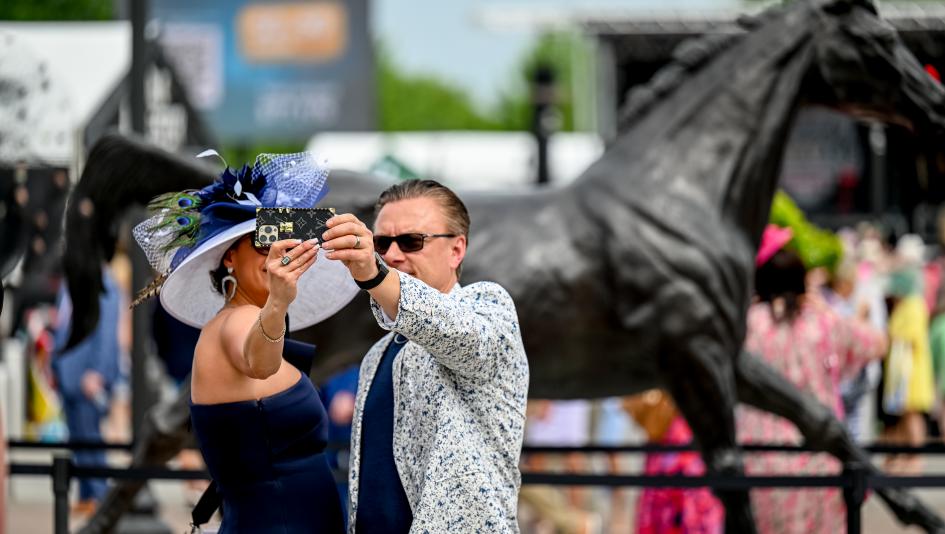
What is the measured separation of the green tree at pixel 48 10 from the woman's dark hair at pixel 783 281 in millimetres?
28674

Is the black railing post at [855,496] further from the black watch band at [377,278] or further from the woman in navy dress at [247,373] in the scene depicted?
the black watch band at [377,278]

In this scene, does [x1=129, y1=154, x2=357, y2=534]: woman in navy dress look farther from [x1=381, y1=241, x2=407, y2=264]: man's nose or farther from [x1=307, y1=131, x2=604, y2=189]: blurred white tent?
[x1=307, y1=131, x2=604, y2=189]: blurred white tent

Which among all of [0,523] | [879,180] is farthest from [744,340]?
[879,180]

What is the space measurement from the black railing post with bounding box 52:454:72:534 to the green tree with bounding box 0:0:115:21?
29.0 meters

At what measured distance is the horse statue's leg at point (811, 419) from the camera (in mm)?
5988

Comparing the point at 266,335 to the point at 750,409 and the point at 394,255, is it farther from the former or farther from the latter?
the point at 750,409

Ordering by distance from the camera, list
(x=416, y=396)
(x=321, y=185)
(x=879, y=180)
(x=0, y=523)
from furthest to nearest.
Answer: (x=879, y=180)
(x=321, y=185)
(x=416, y=396)
(x=0, y=523)

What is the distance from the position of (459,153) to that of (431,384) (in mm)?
20841

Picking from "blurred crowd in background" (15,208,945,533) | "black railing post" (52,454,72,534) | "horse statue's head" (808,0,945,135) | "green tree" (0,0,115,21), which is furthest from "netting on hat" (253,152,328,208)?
"green tree" (0,0,115,21)

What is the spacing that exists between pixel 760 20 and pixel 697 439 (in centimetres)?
186

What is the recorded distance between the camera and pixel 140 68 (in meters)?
7.90

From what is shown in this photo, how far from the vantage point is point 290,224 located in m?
2.79

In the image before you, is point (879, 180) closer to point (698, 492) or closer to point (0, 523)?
point (698, 492)

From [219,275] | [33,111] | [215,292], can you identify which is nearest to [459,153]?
[33,111]
